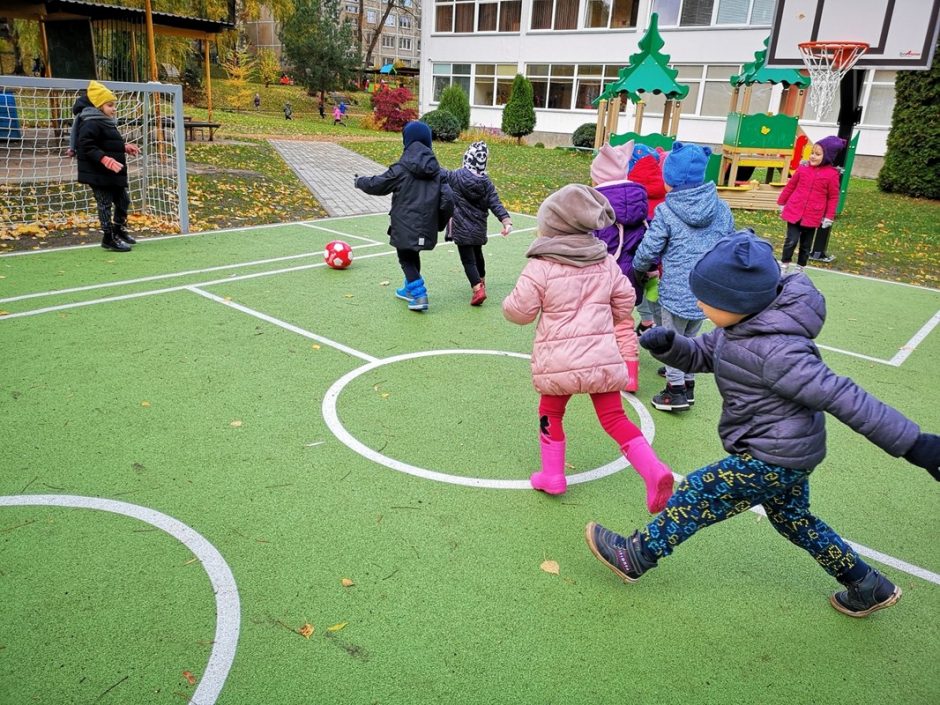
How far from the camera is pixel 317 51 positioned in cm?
4478

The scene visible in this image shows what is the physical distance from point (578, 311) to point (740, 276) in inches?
43.2

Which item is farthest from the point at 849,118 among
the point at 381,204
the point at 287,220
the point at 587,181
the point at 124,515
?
the point at 124,515

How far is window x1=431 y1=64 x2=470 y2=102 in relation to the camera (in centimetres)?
3588

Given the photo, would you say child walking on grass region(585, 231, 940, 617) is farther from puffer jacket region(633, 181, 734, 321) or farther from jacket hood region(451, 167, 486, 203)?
jacket hood region(451, 167, 486, 203)

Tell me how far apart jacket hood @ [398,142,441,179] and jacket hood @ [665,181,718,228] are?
8.65 ft

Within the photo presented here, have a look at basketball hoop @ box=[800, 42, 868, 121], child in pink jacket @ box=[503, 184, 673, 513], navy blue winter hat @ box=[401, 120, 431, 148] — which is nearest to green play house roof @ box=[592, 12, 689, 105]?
basketball hoop @ box=[800, 42, 868, 121]

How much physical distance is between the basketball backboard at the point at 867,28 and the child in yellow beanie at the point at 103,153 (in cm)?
1236

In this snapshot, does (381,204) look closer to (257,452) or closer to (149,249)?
(149,249)

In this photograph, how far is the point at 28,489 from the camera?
377cm

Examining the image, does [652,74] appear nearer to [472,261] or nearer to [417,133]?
[472,261]

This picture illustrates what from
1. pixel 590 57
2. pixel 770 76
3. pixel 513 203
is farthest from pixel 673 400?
pixel 590 57

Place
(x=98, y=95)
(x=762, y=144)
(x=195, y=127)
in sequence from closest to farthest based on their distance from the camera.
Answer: (x=98, y=95) < (x=762, y=144) < (x=195, y=127)

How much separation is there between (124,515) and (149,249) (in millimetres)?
6573

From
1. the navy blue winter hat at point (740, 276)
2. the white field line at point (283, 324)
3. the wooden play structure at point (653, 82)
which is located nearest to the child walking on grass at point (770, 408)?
the navy blue winter hat at point (740, 276)
